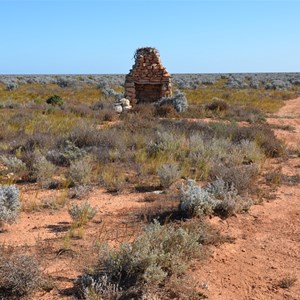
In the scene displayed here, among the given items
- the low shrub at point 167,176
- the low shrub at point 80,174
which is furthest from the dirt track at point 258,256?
the low shrub at point 80,174

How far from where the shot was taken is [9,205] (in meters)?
5.57

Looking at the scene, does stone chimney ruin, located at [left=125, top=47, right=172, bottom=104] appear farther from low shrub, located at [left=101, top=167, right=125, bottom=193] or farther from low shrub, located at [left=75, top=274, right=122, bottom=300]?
low shrub, located at [left=75, top=274, right=122, bottom=300]

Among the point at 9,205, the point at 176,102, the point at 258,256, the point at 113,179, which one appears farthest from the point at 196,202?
the point at 176,102

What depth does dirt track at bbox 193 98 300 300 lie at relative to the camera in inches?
155

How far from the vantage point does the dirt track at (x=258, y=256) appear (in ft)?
12.9

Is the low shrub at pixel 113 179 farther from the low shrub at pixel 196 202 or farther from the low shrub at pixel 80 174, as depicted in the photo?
the low shrub at pixel 196 202

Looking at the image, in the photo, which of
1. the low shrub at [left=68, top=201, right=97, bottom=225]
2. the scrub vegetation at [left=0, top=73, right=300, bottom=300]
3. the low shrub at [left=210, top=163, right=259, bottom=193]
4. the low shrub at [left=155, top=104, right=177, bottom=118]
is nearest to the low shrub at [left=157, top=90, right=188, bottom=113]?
the low shrub at [left=155, top=104, right=177, bottom=118]

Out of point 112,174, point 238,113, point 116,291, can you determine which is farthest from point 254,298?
point 238,113

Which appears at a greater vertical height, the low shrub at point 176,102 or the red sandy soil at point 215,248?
the low shrub at point 176,102

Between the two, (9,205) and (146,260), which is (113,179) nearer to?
(9,205)

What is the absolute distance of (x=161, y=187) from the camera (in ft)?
23.7

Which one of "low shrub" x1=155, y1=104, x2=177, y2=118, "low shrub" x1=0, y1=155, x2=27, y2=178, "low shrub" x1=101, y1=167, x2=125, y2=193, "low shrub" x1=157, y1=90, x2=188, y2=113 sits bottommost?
"low shrub" x1=101, y1=167, x2=125, y2=193

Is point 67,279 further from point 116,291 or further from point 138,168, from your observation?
point 138,168

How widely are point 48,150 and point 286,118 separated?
12.0 m
